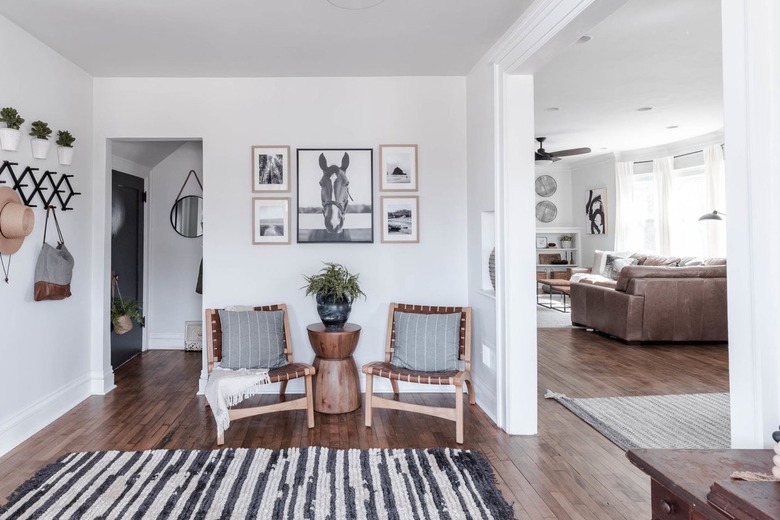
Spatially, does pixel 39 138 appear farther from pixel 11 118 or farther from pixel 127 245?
pixel 127 245

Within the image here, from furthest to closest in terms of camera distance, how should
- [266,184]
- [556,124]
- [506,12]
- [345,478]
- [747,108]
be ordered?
[556,124] → [266,184] → [506,12] → [345,478] → [747,108]

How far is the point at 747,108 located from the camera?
1194 mm

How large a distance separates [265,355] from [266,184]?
54.2 inches

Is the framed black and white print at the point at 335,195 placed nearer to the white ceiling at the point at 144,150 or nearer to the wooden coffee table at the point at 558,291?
the white ceiling at the point at 144,150

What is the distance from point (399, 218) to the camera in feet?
12.4

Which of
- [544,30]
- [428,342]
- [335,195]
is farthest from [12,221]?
[544,30]

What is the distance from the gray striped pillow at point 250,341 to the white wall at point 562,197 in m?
7.87

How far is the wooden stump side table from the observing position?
3266mm

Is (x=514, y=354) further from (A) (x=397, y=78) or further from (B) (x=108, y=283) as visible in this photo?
(B) (x=108, y=283)

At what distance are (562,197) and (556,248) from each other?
120cm

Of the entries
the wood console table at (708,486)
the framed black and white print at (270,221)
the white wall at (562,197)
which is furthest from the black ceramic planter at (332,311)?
the white wall at (562,197)

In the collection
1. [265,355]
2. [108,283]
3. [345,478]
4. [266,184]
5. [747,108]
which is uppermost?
[266,184]

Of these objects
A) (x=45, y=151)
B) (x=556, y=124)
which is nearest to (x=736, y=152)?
(x=45, y=151)

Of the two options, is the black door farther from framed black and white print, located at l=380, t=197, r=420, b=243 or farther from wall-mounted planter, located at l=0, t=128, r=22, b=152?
framed black and white print, located at l=380, t=197, r=420, b=243
